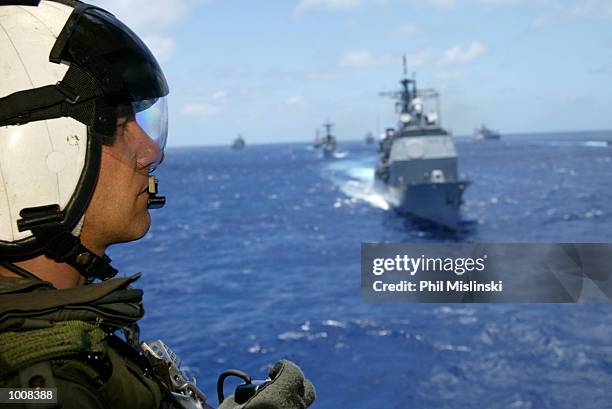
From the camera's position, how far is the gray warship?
45.0m

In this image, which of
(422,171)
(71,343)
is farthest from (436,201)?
(71,343)

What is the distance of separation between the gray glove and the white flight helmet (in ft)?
2.12

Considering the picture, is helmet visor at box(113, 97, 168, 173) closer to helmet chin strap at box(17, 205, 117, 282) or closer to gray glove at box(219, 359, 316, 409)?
helmet chin strap at box(17, 205, 117, 282)

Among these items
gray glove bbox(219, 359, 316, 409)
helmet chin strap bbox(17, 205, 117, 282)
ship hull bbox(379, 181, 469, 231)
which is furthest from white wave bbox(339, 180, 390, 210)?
helmet chin strap bbox(17, 205, 117, 282)

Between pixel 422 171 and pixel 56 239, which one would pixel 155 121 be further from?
pixel 422 171

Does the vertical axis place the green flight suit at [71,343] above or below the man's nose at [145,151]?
below

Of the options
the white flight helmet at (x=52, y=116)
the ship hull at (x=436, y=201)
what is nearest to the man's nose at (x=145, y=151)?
the white flight helmet at (x=52, y=116)

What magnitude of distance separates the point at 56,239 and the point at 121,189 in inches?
Result: 8.6

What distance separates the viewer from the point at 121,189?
1.63 metres

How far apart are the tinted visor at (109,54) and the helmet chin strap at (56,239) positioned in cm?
36

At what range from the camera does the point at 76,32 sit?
1564 millimetres

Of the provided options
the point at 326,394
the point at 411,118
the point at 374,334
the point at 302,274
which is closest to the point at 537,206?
the point at 411,118

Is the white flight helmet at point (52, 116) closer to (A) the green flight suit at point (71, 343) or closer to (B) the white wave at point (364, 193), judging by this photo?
(A) the green flight suit at point (71, 343)

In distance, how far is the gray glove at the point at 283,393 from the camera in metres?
1.68
